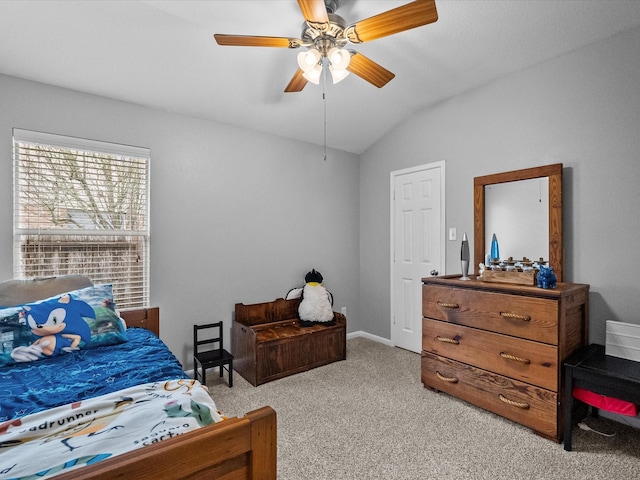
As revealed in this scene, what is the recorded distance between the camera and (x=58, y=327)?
73.3 inches

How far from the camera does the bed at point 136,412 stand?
0.85 metres

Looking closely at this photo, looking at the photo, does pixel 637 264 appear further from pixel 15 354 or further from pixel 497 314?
pixel 15 354

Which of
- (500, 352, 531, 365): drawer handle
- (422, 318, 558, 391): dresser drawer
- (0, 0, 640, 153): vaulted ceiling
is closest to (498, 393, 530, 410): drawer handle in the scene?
(422, 318, 558, 391): dresser drawer

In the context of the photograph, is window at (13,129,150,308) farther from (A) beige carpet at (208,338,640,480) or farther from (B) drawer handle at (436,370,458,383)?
(B) drawer handle at (436,370,458,383)

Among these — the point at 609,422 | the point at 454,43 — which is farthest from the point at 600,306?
the point at 454,43

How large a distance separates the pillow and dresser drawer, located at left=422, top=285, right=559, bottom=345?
222 cm

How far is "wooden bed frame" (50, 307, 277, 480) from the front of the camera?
81 cm

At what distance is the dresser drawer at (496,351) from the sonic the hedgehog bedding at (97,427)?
6.17 ft

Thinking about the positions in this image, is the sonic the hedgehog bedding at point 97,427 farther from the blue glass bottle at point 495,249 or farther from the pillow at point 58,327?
the blue glass bottle at point 495,249

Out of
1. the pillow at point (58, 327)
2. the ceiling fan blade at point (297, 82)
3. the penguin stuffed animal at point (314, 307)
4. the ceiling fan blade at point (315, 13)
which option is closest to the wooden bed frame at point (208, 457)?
the pillow at point (58, 327)

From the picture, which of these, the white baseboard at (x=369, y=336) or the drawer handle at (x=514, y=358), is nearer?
the drawer handle at (x=514, y=358)

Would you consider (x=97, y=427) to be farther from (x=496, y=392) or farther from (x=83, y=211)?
(x=496, y=392)

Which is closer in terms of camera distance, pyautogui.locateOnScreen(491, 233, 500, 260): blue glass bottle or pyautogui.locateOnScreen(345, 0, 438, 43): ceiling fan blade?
pyautogui.locateOnScreen(345, 0, 438, 43): ceiling fan blade

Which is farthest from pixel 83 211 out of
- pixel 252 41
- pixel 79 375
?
pixel 252 41
